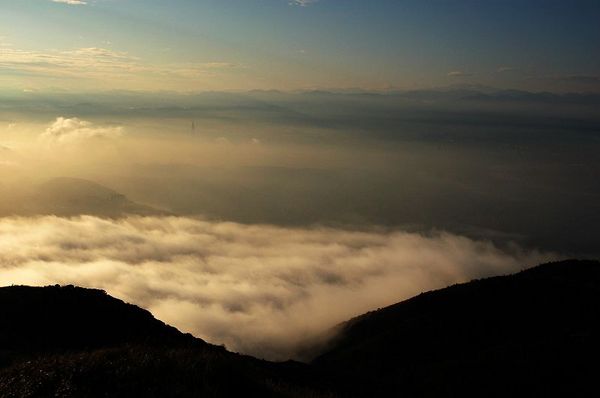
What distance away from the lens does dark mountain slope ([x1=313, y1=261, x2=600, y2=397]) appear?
1715 inches

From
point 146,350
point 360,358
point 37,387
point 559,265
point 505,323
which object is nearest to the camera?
point 37,387

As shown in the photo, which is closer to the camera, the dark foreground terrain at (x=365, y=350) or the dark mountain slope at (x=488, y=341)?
the dark foreground terrain at (x=365, y=350)

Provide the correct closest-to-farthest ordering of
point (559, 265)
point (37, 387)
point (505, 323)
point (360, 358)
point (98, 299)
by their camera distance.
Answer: point (37, 387) → point (98, 299) → point (505, 323) → point (360, 358) → point (559, 265)

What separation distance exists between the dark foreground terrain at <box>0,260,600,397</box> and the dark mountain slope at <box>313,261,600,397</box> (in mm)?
177

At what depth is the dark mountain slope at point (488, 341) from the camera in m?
43.6

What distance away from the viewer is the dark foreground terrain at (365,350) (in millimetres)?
12531

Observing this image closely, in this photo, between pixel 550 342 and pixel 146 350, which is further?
pixel 550 342

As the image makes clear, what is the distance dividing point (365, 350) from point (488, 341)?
20548 millimetres

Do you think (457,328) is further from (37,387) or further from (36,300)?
(37,387)

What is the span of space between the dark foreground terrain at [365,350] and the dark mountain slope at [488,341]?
177mm

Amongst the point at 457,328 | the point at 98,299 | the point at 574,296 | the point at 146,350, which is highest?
the point at 146,350

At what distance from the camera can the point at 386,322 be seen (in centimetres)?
9794

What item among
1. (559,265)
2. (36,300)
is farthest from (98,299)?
(559,265)

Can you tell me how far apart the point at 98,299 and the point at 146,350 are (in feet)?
105
